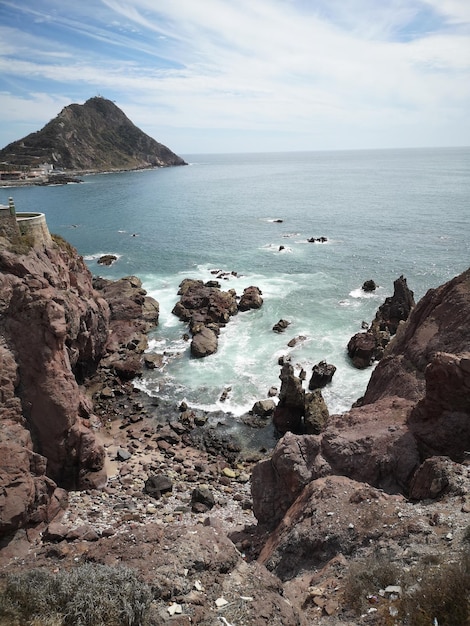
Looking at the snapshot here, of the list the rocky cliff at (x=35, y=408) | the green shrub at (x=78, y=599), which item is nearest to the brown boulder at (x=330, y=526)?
the green shrub at (x=78, y=599)

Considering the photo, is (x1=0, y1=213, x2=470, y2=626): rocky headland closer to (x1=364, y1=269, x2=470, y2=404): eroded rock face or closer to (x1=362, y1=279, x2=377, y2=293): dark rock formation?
(x1=364, y1=269, x2=470, y2=404): eroded rock face

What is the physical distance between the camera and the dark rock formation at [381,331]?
42312 millimetres

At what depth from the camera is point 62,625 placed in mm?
10094

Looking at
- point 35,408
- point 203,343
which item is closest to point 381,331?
point 203,343

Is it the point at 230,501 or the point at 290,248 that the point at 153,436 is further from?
the point at 290,248

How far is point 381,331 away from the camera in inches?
1811

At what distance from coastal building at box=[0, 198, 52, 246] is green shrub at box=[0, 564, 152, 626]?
82.4 ft

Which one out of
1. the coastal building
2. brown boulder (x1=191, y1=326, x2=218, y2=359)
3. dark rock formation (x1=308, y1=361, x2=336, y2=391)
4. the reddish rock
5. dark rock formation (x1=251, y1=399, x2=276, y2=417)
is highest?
the coastal building

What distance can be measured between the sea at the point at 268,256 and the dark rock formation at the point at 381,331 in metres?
1.49

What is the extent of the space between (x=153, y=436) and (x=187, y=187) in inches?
6287

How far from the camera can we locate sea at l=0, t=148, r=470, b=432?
1668 inches

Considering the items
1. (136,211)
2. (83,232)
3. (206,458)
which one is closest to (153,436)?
(206,458)

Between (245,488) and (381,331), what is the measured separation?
25359mm

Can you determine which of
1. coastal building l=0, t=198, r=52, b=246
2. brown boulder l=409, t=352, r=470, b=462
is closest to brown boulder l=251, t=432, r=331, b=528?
brown boulder l=409, t=352, r=470, b=462
